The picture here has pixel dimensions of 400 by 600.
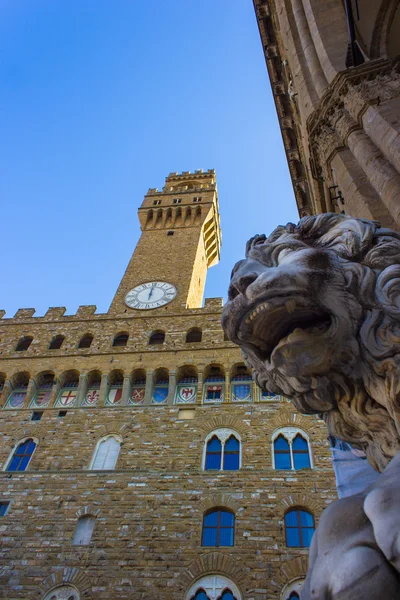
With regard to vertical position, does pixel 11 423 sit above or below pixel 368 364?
above

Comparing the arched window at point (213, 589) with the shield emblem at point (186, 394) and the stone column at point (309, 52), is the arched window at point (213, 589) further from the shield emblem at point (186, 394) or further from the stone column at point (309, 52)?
the stone column at point (309, 52)

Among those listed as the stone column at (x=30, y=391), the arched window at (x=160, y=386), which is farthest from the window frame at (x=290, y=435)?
the stone column at (x=30, y=391)

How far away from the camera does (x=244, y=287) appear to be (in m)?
2.01

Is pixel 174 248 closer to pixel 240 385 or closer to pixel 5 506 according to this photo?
pixel 240 385

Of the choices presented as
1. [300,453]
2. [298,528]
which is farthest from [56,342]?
[298,528]

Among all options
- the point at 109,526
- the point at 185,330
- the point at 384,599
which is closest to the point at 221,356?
the point at 185,330

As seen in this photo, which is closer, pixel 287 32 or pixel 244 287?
pixel 244 287

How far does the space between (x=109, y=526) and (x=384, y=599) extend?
11.5 metres

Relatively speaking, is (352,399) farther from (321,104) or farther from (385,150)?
A: (321,104)

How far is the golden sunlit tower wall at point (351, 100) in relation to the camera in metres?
4.66

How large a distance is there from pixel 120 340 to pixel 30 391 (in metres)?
3.65

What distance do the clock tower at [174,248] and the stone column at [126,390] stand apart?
4426 millimetres

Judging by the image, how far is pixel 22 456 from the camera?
1368 cm

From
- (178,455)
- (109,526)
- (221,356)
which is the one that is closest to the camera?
(109,526)
